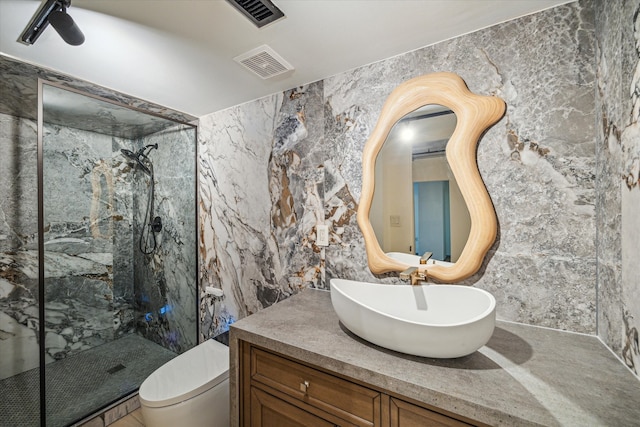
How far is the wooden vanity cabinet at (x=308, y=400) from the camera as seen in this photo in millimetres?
777

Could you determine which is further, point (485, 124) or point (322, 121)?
point (322, 121)

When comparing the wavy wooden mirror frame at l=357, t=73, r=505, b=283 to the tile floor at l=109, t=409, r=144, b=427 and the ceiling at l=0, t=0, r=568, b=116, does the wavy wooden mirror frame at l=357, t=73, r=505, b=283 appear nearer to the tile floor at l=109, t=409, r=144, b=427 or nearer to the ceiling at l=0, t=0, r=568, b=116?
the ceiling at l=0, t=0, r=568, b=116

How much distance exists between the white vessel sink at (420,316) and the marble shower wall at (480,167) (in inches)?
Answer: 7.9

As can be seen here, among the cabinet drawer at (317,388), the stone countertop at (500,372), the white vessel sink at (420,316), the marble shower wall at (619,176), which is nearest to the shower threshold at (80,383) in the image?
the stone countertop at (500,372)

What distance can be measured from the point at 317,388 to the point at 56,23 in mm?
1653

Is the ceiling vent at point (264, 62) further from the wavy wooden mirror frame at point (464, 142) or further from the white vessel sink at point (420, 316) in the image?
the white vessel sink at point (420, 316)

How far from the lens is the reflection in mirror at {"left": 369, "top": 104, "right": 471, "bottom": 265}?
126cm

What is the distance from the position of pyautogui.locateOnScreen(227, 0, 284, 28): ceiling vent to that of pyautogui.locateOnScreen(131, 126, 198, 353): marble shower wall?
1.50m

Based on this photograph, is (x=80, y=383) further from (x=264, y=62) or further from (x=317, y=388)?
(x=264, y=62)

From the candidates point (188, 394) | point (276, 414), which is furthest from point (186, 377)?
point (276, 414)

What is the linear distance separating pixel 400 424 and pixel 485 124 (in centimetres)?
123

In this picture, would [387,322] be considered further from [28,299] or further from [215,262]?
[28,299]

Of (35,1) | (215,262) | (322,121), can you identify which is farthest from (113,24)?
(215,262)

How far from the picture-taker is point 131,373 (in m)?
2.06
